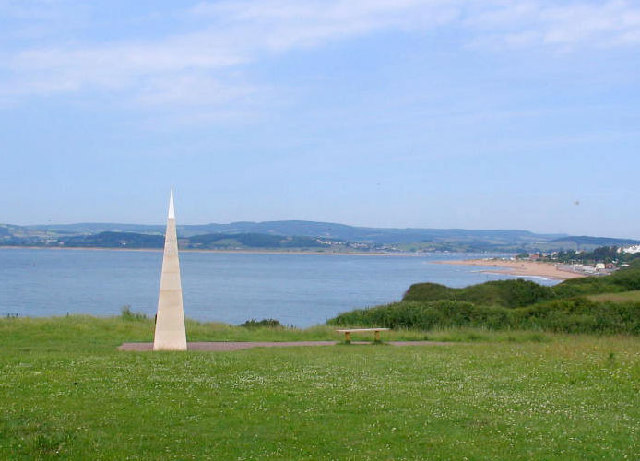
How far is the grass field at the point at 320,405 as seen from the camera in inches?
323

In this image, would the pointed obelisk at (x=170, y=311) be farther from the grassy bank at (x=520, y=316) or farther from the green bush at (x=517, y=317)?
the grassy bank at (x=520, y=316)

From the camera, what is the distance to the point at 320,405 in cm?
1051

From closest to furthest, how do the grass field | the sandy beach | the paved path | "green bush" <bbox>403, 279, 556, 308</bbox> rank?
the grass field → the paved path → "green bush" <bbox>403, 279, 556, 308</bbox> → the sandy beach

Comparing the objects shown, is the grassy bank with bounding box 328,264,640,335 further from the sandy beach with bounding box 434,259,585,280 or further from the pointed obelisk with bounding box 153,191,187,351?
the sandy beach with bounding box 434,259,585,280

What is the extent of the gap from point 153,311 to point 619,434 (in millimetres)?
51909

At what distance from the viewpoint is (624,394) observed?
11453mm

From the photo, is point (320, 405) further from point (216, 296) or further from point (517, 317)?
point (216, 296)

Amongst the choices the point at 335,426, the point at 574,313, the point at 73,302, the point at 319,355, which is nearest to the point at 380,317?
the point at 574,313

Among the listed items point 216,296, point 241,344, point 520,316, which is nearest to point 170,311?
point 241,344

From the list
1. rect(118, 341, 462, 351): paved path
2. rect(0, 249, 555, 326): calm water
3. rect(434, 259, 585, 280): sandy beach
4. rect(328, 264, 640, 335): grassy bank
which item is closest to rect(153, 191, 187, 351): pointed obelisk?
rect(118, 341, 462, 351): paved path

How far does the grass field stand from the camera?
323 inches

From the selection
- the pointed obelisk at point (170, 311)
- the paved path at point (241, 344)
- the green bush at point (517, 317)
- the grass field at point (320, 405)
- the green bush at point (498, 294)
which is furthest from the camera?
the green bush at point (498, 294)

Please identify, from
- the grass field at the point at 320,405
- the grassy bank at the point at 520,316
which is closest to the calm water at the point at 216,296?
the grassy bank at the point at 520,316

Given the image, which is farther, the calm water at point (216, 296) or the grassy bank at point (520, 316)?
the calm water at point (216, 296)
